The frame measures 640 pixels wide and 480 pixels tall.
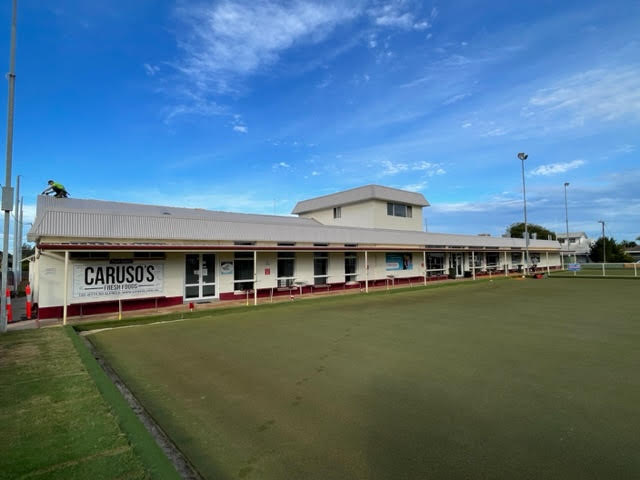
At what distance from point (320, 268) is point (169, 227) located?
28.5 ft

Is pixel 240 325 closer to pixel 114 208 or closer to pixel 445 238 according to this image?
pixel 114 208

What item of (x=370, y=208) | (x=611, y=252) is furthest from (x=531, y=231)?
(x=370, y=208)

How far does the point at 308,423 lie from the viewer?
391 cm

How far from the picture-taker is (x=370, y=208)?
27.1m

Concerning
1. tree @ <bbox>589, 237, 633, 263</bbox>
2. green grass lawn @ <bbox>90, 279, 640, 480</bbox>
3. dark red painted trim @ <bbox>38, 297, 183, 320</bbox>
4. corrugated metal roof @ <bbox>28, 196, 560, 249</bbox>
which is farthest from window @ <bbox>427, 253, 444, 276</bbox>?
tree @ <bbox>589, 237, 633, 263</bbox>

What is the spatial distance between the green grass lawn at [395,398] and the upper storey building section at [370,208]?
1815 cm

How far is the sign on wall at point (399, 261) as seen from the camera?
23.7 m

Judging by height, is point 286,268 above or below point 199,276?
above

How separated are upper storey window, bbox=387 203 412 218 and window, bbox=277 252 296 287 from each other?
1262 centimetres

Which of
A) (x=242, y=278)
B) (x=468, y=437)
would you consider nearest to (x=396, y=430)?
(x=468, y=437)

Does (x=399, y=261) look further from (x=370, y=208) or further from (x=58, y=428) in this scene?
(x=58, y=428)

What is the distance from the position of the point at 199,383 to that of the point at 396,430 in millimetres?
3078

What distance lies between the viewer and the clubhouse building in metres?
11.7

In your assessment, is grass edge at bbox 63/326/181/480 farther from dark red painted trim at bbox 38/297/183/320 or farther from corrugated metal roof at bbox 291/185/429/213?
corrugated metal roof at bbox 291/185/429/213
